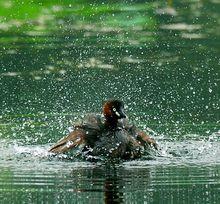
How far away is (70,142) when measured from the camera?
13.3m

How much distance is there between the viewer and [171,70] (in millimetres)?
21297

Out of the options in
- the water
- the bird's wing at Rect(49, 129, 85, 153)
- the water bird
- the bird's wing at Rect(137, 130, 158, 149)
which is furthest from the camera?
the bird's wing at Rect(137, 130, 158, 149)

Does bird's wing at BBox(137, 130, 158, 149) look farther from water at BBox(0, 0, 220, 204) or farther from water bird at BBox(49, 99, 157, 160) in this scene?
water at BBox(0, 0, 220, 204)

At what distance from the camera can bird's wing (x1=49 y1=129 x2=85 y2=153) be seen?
13.1 meters

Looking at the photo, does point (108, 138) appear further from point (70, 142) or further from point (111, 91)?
point (111, 91)

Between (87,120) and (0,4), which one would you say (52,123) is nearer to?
(87,120)

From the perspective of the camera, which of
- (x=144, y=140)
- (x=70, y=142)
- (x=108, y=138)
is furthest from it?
(x=144, y=140)

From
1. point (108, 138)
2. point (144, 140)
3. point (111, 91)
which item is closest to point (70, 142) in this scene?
point (108, 138)

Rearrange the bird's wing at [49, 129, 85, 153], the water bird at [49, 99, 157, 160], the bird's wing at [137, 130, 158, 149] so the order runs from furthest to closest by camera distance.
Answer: the bird's wing at [137, 130, 158, 149], the bird's wing at [49, 129, 85, 153], the water bird at [49, 99, 157, 160]

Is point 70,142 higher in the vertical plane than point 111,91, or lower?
lower

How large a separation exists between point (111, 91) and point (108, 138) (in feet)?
22.6

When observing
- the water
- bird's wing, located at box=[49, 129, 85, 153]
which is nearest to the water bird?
bird's wing, located at box=[49, 129, 85, 153]

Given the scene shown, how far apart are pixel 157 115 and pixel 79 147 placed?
12.3 ft

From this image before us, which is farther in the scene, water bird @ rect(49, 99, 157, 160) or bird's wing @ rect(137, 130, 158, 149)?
bird's wing @ rect(137, 130, 158, 149)
